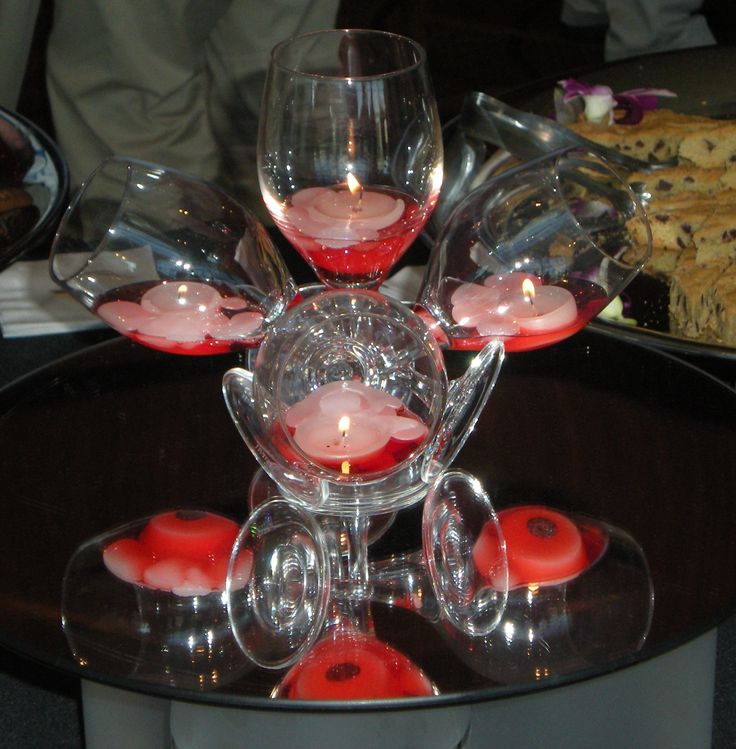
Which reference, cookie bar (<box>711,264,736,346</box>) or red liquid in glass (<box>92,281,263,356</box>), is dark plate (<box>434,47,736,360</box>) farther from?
red liquid in glass (<box>92,281,263,356</box>)

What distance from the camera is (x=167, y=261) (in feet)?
2.51

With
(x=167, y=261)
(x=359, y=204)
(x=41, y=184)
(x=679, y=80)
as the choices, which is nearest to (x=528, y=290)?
(x=359, y=204)

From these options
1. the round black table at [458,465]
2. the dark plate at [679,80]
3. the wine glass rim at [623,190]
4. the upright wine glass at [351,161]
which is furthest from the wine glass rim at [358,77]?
the dark plate at [679,80]

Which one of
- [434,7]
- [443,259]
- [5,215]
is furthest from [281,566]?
[434,7]

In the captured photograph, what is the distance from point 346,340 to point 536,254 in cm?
16

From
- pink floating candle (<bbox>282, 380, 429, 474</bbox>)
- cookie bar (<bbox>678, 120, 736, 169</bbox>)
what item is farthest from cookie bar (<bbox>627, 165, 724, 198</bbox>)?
pink floating candle (<bbox>282, 380, 429, 474</bbox>)

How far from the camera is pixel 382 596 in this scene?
26.3 inches

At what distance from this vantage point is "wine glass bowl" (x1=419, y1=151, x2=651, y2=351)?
758 mm

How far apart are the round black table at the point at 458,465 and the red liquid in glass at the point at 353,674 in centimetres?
1

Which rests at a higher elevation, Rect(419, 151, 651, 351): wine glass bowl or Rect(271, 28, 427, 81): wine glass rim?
Rect(271, 28, 427, 81): wine glass rim

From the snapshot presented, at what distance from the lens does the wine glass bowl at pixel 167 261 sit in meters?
0.75

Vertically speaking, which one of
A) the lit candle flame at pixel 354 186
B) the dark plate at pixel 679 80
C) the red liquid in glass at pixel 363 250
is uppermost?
the lit candle flame at pixel 354 186

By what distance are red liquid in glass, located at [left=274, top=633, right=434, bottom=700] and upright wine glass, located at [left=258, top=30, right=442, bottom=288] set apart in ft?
0.79

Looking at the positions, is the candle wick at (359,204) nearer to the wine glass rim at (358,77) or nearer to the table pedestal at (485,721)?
the wine glass rim at (358,77)
